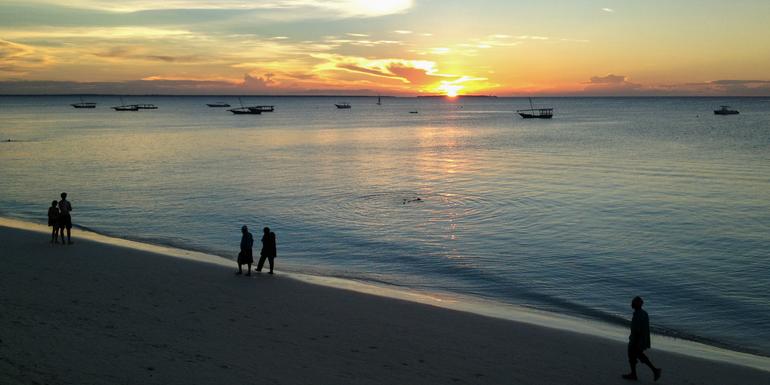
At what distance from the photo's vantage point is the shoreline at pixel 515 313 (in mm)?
14844

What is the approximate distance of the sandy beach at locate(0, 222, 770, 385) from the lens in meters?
11.6

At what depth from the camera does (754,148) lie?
251ft

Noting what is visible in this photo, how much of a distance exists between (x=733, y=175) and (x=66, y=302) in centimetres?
5115

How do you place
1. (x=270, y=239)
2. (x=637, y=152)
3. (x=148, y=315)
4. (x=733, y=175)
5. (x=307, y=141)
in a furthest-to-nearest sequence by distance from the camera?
(x=307, y=141) → (x=637, y=152) → (x=733, y=175) → (x=270, y=239) → (x=148, y=315)

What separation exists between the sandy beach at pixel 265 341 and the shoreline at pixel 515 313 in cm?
72

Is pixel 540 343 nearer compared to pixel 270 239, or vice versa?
pixel 540 343

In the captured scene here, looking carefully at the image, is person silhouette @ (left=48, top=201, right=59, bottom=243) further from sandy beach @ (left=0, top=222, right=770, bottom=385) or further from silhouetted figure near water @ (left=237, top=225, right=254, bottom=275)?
silhouetted figure near water @ (left=237, top=225, right=254, bottom=275)

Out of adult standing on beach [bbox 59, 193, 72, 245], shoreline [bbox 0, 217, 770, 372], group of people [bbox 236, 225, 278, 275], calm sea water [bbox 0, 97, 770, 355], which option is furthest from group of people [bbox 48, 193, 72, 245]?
group of people [bbox 236, 225, 278, 275]

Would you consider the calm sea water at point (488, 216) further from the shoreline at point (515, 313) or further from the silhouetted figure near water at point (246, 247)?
the silhouetted figure near water at point (246, 247)

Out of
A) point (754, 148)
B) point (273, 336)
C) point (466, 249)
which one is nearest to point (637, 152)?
point (754, 148)

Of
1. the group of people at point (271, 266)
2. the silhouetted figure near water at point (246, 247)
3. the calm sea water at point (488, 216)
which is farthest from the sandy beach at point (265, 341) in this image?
the calm sea water at point (488, 216)

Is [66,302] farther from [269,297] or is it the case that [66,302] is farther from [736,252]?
[736,252]

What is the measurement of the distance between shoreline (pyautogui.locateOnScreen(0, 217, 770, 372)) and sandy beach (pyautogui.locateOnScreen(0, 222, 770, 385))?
0.72 m

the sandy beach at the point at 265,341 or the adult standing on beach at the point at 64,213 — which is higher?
the adult standing on beach at the point at 64,213
